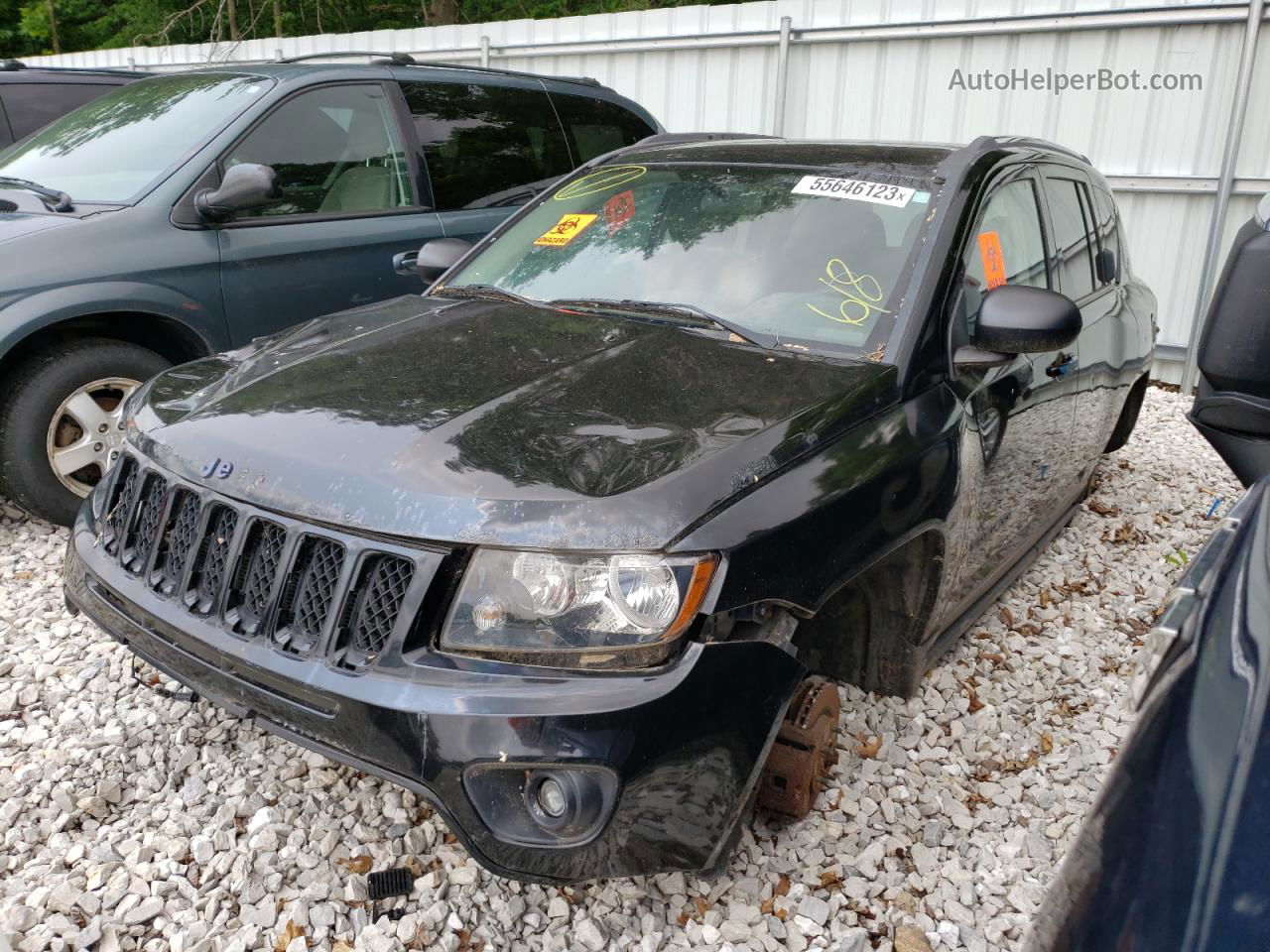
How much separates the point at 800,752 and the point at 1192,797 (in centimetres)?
137

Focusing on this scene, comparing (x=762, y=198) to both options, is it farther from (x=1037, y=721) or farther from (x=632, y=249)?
(x=1037, y=721)

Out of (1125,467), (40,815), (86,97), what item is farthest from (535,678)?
(86,97)

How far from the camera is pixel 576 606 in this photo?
6.24 ft

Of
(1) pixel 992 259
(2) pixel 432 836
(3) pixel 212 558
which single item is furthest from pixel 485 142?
(2) pixel 432 836

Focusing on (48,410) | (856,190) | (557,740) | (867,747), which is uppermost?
(856,190)

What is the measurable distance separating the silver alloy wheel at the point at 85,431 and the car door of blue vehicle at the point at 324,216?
56 centimetres

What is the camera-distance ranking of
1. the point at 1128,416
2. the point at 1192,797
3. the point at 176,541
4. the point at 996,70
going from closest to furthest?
the point at 1192,797 < the point at 176,541 < the point at 1128,416 < the point at 996,70

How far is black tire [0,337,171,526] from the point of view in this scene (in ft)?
12.5

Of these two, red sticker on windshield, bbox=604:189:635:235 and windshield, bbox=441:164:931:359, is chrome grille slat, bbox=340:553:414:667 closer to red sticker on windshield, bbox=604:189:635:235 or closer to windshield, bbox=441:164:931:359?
windshield, bbox=441:164:931:359

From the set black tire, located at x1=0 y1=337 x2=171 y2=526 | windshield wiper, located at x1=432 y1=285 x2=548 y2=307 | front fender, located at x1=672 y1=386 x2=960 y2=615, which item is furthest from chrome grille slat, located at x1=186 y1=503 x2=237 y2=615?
black tire, located at x1=0 y1=337 x2=171 y2=526

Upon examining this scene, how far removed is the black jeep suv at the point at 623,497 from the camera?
6.17ft

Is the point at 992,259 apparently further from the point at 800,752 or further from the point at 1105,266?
the point at 800,752

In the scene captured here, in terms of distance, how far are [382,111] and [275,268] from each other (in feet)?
3.60

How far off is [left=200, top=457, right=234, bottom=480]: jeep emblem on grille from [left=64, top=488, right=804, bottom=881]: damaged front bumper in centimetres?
26
